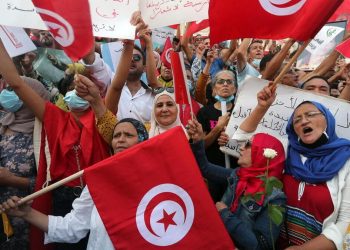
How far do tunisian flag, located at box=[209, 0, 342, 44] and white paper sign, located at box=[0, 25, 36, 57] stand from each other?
1710 millimetres

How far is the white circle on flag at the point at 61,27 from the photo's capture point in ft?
8.13

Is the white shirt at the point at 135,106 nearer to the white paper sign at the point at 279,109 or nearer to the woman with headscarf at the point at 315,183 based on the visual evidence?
the white paper sign at the point at 279,109

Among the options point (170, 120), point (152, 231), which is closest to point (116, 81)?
point (170, 120)

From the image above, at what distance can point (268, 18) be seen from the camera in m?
2.57

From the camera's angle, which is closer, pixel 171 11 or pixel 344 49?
pixel 171 11

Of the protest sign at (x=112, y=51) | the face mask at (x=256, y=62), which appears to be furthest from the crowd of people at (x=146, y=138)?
the face mask at (x=256, y=62)

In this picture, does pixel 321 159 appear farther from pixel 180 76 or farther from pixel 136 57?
pixel 136 57

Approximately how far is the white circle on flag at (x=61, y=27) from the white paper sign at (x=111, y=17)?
62cm

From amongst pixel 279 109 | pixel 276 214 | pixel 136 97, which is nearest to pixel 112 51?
pixel 136 97

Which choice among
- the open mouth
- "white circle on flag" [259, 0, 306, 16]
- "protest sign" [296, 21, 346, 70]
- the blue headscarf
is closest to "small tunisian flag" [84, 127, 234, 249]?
the blue headscarf

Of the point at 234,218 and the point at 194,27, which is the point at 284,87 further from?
the point at 194,27

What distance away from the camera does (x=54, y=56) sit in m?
4.88

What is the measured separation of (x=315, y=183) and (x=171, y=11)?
6.32ft

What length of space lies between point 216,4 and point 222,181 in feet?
Result: 3.84
